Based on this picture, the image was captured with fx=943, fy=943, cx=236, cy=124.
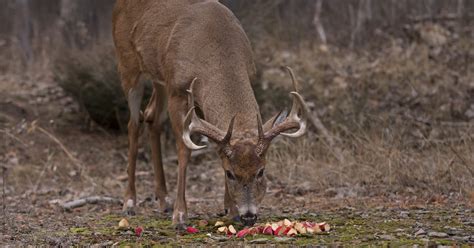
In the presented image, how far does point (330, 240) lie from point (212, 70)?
2.08m

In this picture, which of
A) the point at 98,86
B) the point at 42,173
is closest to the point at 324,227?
the point at 42,173

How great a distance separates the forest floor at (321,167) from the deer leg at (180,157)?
17 centimetres

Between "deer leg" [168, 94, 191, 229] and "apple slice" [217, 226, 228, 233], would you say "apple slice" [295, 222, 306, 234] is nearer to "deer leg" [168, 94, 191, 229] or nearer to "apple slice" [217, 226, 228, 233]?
"apple slice" [217, 226, 228, 233]

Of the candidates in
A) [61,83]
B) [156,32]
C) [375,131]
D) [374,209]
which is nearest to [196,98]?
[156,32]

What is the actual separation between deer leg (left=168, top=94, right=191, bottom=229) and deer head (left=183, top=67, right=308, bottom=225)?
2.28ft

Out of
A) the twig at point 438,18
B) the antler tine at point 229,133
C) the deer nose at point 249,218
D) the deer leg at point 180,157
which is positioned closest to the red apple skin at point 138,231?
the deer leg at point 180,157

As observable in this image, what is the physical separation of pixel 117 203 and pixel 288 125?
3.30 meters

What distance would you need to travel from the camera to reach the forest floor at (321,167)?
7141mm

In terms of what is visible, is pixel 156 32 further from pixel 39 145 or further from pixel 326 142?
pixel 39 145

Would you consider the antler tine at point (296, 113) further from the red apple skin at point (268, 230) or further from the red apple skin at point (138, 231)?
the red apple skin at point (138, 231)

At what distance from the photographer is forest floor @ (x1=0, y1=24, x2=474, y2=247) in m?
7.14

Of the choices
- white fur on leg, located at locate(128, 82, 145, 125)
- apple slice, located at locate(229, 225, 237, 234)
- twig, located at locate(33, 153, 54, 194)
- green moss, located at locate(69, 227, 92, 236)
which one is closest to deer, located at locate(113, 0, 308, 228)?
white fur on leg, located at locate(128, 82, 145, 125)

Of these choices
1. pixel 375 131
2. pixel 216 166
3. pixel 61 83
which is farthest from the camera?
pixel 61 83

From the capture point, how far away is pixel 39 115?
13.9 meters
